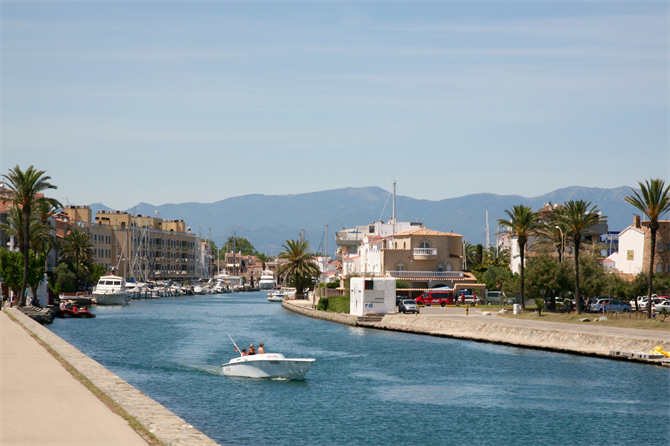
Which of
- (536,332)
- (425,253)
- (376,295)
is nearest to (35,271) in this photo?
(376,295)

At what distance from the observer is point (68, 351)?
35.2 m

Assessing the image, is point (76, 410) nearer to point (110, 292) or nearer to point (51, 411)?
point (51, 411)

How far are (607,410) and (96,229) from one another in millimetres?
145494

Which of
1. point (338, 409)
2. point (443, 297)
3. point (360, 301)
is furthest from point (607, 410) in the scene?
point (443, 297)

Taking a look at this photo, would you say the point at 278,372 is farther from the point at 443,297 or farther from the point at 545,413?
the point at 443,297

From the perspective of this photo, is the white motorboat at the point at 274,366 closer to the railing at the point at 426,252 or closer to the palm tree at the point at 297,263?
the railing at the point at 426,252

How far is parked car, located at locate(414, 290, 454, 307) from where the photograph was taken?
90.8m

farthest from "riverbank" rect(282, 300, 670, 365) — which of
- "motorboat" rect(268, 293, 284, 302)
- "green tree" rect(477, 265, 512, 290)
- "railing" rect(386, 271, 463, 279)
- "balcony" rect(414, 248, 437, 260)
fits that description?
"motorboat" rect(268, 293, 284, 302)

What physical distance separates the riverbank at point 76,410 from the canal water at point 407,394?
12.0 ft

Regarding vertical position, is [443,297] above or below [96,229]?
below

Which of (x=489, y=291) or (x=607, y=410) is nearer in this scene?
(x=607, y=410)

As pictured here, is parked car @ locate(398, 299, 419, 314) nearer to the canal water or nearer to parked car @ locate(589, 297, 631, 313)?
parked car @ locate(589, 297, 631, 313)

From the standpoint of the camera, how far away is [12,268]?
76375mm

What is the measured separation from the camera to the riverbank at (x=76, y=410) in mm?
17250
